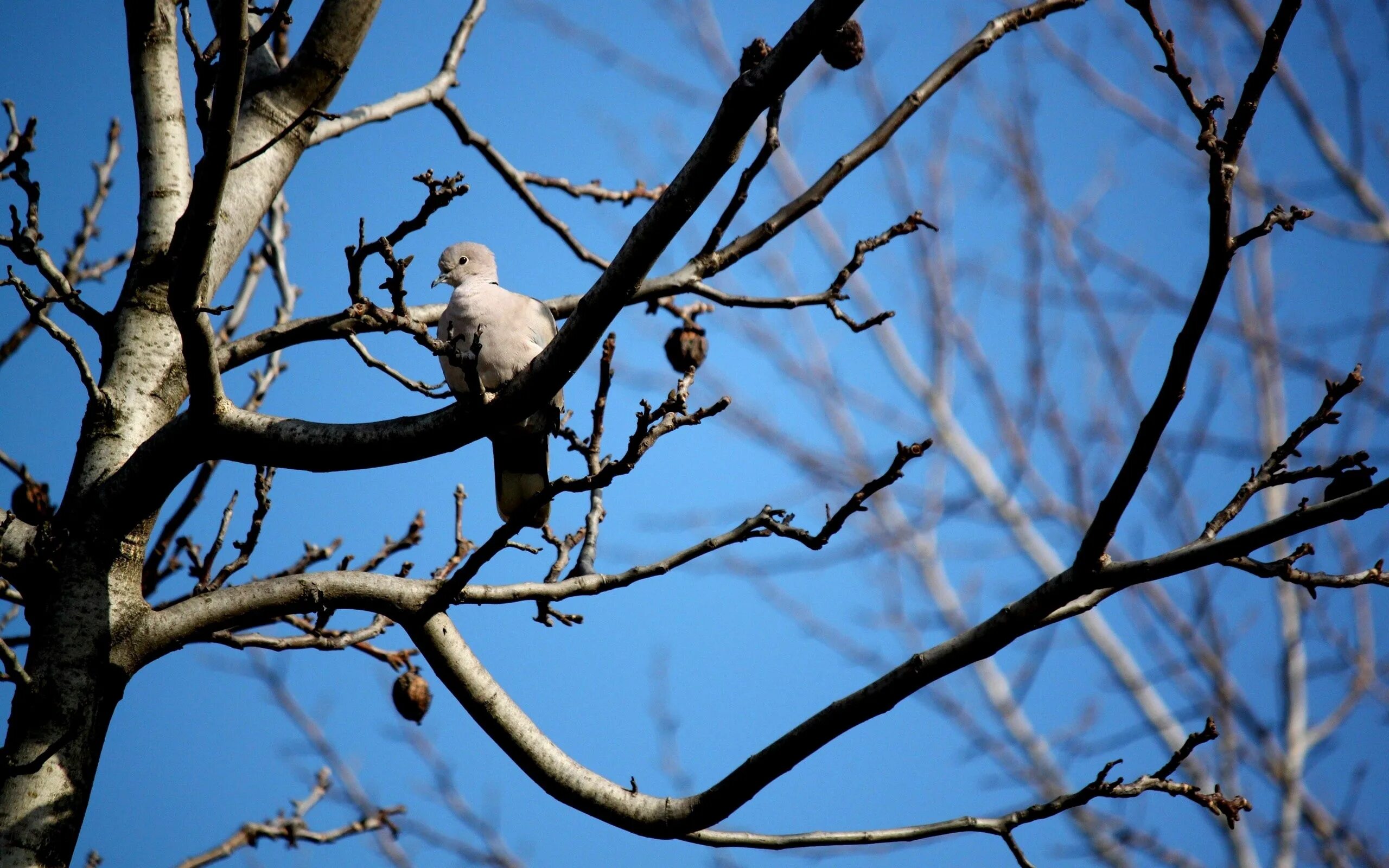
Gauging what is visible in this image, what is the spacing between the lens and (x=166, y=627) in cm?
249

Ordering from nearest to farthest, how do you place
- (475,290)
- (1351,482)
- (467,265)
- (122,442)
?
(1351,482) < (122,442) < (475,290) < (467,265)

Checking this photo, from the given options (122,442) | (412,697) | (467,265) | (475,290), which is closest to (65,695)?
(122,442)

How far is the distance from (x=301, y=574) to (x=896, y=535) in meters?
6.39

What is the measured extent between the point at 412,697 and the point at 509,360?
3.55ft

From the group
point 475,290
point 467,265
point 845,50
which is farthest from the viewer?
point 467,265

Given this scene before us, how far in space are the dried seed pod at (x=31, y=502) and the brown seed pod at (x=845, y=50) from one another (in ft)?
8.65

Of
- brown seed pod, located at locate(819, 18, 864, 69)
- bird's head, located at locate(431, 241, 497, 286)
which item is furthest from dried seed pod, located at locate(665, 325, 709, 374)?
brown seed pod, located at locate(819, 18, 864, 69)

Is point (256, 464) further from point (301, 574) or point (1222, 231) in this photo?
point (1222, 231)

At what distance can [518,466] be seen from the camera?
3496 mm

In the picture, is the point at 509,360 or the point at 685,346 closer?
the point at 509,360

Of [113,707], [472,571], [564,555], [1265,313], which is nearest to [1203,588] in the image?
[1265,313]

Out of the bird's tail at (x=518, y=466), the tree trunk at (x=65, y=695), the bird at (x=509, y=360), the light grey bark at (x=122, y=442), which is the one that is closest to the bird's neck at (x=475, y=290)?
the bird at (x=509, y=360)

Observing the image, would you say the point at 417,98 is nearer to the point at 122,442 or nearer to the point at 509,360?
the point at 509,360

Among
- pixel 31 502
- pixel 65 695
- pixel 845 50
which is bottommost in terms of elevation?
pixel 65 695
